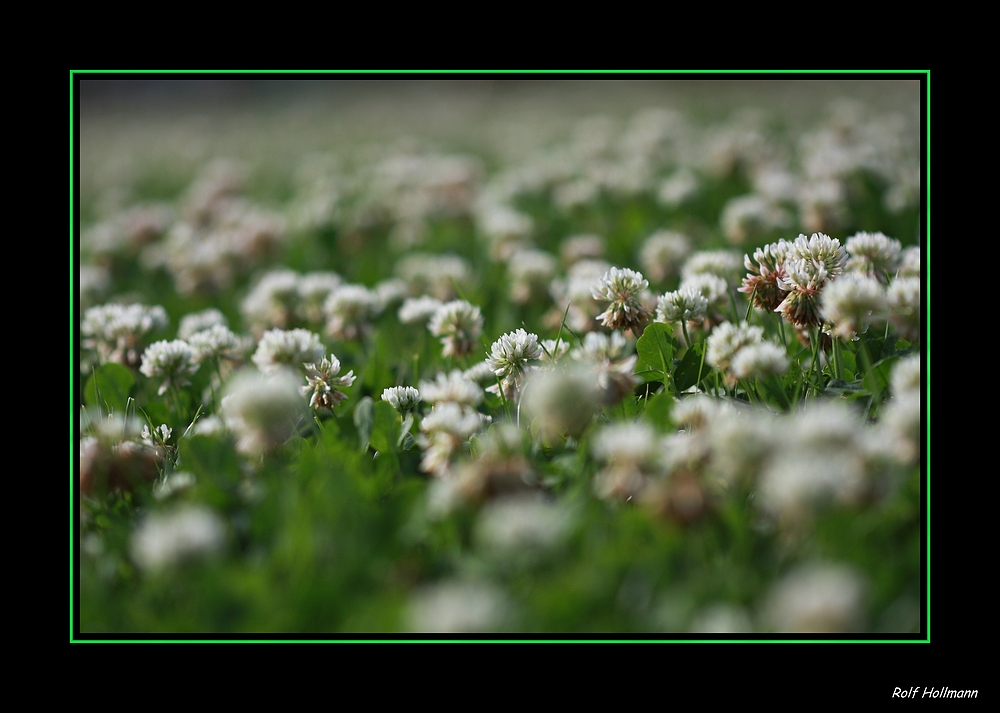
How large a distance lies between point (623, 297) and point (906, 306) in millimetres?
523

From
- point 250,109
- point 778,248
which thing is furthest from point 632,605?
point 250,109

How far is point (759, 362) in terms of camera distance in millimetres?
1374

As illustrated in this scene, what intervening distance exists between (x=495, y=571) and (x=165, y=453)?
80 cm

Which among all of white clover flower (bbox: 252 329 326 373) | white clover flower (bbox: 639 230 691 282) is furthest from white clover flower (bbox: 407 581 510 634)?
white clover flower (bbox: 639 230 691 282)

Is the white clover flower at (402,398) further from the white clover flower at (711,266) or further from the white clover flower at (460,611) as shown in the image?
the white clover flower at (711,266)

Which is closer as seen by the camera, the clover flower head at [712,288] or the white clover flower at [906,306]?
the white clover flower at [906,306]

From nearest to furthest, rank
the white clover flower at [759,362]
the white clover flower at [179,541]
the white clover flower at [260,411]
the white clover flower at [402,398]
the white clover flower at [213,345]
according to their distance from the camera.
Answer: the white clover flower at [179,541] < the white clover flower at [260,411] < the white clover flower at [759,362] < the white clover flower at [402,398] < the white clover flower at [213,345]

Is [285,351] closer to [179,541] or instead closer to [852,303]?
[179,541]

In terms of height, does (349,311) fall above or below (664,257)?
below

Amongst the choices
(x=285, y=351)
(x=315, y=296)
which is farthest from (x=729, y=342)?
(x=315, y=296)

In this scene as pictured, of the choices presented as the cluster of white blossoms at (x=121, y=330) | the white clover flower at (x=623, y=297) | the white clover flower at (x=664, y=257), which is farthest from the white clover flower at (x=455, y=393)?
the white clover flower at (x=664, y=257)

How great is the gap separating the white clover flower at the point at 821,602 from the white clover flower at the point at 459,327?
108 cm

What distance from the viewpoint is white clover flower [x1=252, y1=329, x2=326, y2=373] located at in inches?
65.9

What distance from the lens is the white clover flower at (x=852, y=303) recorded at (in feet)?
4.63
